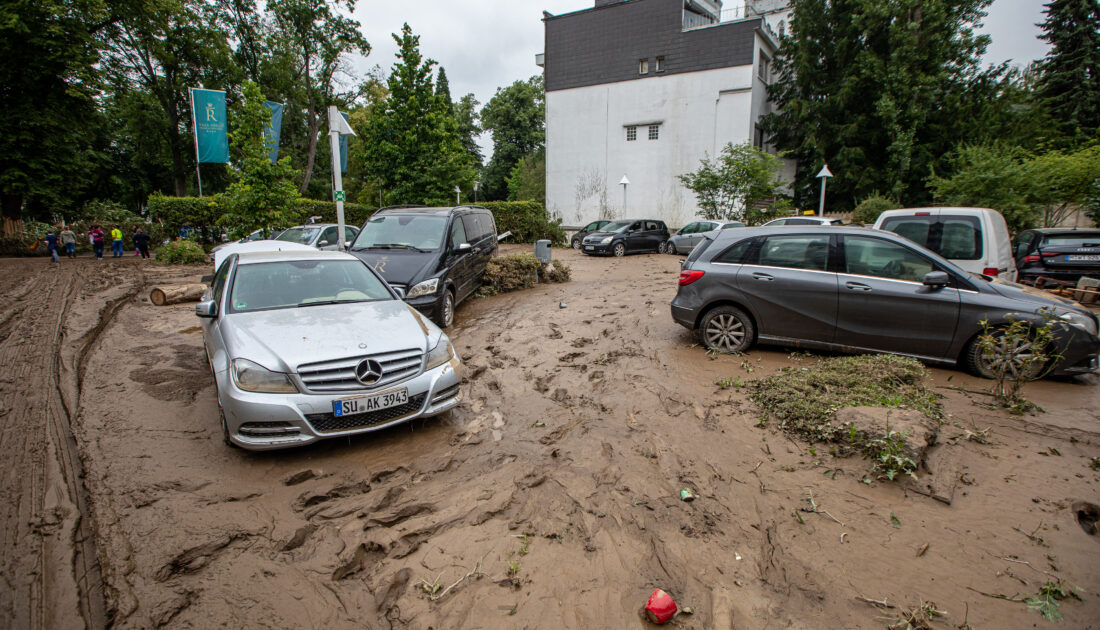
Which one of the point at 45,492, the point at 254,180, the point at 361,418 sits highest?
the point at 254,180

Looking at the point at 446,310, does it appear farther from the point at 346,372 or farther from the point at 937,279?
the point at 937,279

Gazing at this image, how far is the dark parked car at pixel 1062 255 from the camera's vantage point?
405 inches

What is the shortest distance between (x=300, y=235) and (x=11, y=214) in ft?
64.1

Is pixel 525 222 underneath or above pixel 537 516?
above

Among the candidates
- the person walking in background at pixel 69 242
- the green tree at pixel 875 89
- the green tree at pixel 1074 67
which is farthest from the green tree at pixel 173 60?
the green tree at pixel 1074 67

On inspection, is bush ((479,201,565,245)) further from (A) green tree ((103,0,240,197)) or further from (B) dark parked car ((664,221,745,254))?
(A) green tree ((103,0,240,197))

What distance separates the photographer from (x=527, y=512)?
341 centimetres

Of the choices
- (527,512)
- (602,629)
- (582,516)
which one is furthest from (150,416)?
(602,629)

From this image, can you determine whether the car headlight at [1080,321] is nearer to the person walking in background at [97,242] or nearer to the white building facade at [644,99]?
the white building facade at [644,99]

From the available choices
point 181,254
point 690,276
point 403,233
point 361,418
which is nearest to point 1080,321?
point 690,276

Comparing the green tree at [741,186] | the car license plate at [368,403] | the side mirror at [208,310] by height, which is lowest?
the car license plate at [368,403]

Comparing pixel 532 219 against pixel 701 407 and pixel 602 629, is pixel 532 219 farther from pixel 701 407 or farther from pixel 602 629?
pixel 602 629

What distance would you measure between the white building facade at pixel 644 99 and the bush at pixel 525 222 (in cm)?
403

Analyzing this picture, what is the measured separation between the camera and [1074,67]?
25.5 metres
